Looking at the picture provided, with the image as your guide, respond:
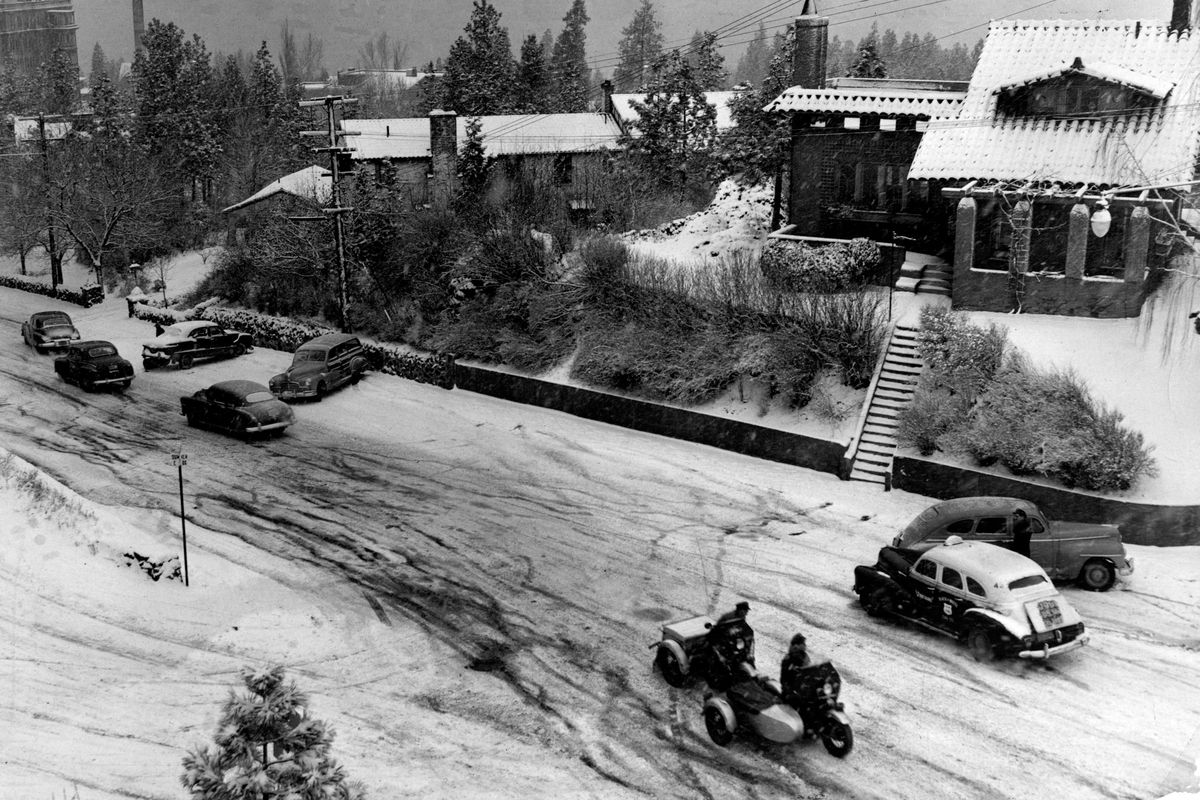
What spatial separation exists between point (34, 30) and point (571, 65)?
4465cm

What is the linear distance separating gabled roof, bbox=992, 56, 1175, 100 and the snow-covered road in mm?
13504

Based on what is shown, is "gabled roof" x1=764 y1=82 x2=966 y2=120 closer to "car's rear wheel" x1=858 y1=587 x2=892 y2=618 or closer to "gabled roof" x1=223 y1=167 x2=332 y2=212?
"gabled roof" x1=223 y1=167 x2=332 y2=212

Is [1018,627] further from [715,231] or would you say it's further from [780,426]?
[715,231]

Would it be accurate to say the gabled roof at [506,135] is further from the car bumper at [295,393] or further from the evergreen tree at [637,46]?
the evergreen tree at [637,46]

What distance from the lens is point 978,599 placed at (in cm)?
1518

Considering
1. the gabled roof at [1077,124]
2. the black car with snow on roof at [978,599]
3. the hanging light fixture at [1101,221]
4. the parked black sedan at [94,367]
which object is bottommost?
the black car with snow on roof at [978,599]

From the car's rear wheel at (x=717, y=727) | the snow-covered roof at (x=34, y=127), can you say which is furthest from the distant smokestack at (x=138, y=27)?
the car's rear wheel at (x=717, y=727)

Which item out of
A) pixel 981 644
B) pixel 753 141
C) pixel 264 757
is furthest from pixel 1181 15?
pixel 264 757

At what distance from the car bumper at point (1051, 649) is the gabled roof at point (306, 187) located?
108 feet

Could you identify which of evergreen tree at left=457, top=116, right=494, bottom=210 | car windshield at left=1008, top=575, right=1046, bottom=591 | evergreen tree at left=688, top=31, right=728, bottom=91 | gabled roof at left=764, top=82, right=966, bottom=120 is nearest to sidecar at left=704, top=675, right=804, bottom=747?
car windshield at left=1008, top=575, right=1046, bottom=591

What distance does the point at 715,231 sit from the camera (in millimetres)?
36219

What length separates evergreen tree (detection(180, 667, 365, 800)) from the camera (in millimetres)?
8391

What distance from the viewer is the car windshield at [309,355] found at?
30.4 meters

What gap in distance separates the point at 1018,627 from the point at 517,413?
16.5 metres
